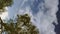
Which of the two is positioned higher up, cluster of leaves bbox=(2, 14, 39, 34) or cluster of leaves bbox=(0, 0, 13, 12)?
cluster of leaves bbox=(0, 0, 13, 12)

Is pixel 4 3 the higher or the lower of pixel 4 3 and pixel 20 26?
the higher

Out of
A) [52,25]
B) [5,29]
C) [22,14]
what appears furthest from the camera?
[52,25]

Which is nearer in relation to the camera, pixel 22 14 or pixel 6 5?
pixel 6 5

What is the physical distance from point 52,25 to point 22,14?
2.24 ft

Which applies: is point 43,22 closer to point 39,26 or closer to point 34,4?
point 39,26

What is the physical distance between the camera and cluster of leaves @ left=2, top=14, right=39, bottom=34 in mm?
2994

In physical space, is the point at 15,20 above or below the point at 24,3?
below

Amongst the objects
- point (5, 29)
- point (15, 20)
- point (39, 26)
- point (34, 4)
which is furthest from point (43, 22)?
point (5, 29)

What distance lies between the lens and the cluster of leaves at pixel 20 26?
2994 mm

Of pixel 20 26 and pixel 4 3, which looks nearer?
pixel 4 3

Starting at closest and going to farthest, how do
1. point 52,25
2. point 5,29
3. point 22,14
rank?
point 5,29 → point 22,14 → point 52,25

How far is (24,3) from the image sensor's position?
3480 millimetres

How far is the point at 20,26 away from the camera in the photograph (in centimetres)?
308

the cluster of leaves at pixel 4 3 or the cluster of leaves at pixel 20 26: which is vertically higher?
the cluster of leaves at pixel 4 3
